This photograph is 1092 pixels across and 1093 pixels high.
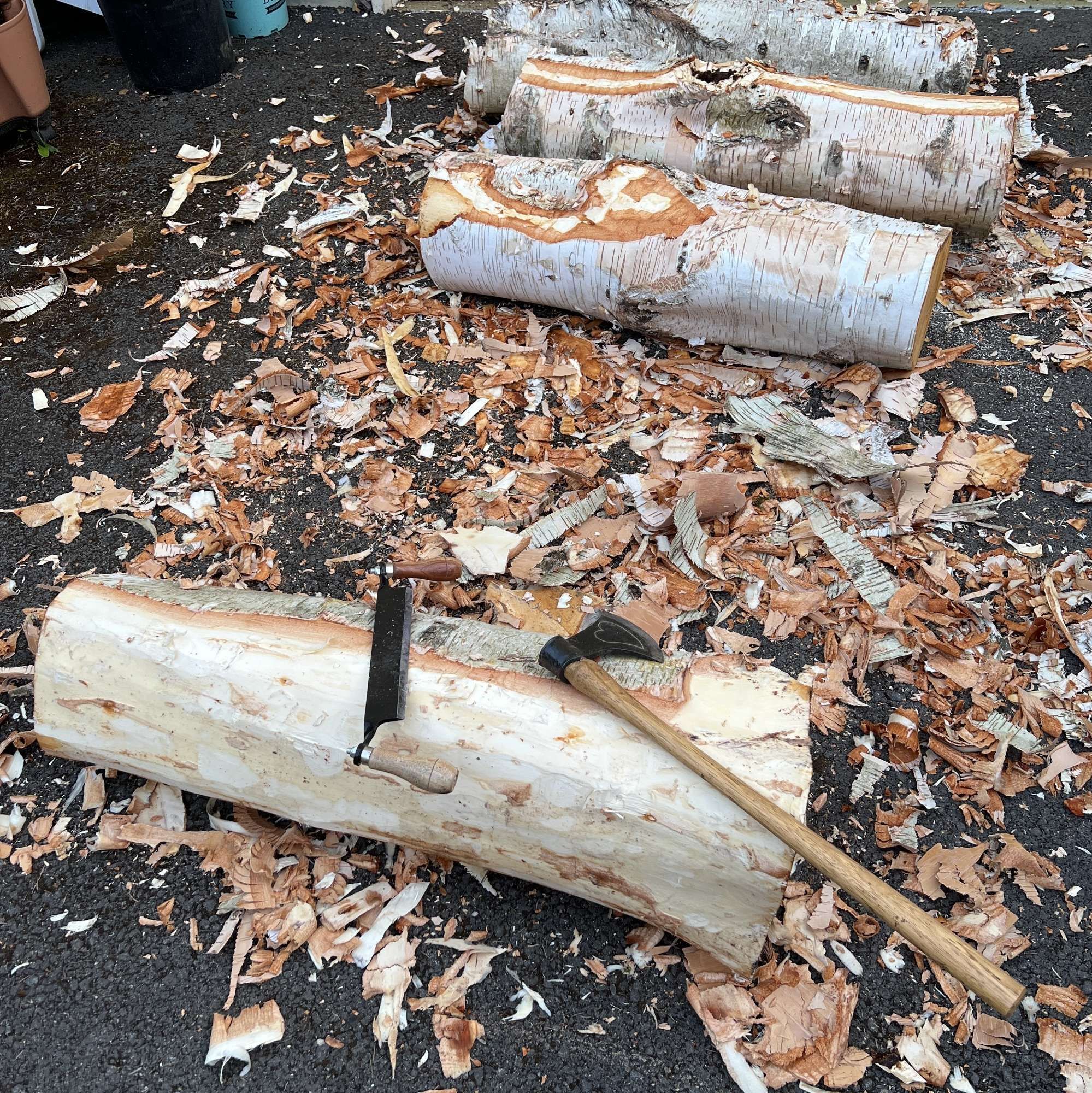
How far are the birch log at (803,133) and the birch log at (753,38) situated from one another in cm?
44

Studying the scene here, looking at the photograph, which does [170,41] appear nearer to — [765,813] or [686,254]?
[686,254]

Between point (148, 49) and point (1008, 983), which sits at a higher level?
point (148, 49)

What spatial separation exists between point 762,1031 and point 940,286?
3270 millimetres

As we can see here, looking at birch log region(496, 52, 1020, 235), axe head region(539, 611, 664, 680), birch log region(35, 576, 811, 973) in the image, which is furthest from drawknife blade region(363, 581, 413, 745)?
birch log region(496, 52, 1020, 235)

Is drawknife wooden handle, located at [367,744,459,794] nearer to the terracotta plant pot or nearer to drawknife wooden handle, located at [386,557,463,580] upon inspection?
drawknife wooden handle, located at [386,557,463,580]

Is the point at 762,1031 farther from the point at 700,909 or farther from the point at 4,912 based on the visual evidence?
the point at 4,912

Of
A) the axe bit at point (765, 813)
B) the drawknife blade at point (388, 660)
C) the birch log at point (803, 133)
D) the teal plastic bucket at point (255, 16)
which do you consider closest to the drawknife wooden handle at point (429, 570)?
the drawknife blade at point (388, 660)

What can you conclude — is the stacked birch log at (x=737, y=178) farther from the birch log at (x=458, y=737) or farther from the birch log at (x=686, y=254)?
the birch log at (x=458, y=737)

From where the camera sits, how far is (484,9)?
6.31m

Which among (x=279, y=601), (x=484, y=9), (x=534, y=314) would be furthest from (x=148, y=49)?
(x=279, y=601)

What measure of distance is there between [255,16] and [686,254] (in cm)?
443

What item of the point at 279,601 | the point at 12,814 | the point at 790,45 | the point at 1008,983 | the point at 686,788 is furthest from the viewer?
the point at 790,45

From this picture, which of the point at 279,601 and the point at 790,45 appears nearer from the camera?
the point at 279,601

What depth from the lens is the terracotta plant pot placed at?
4.62 metres
